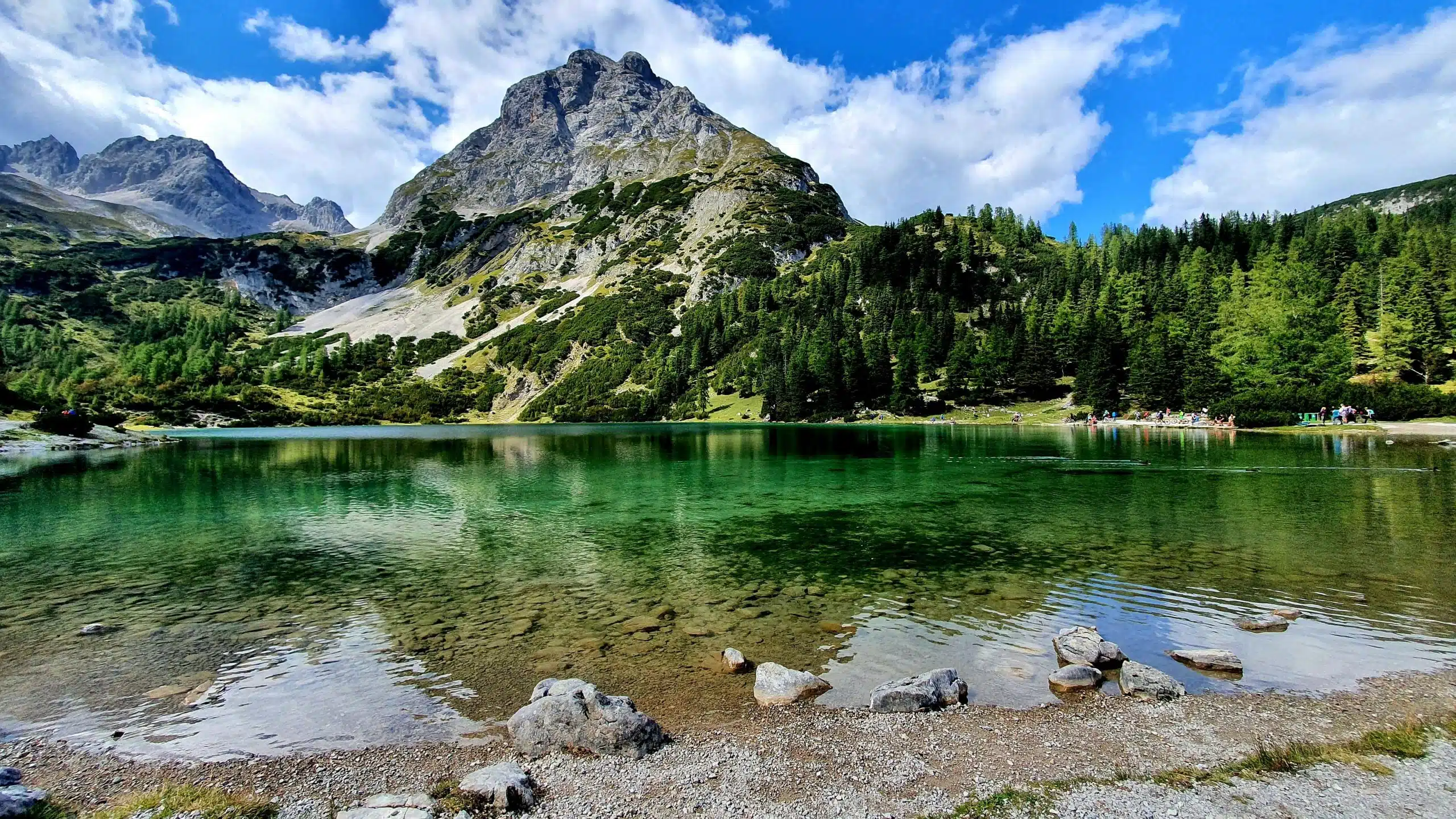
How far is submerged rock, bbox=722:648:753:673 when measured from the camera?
595 inches

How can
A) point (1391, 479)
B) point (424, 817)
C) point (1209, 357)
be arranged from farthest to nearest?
point (1209, 357) < point (1391, 479) < point (424, 817)

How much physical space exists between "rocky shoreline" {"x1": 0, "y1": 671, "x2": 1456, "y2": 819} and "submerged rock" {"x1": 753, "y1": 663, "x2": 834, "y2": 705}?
54cm

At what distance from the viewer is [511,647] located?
17.0 meters

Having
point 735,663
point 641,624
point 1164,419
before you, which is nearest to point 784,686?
point 735,663

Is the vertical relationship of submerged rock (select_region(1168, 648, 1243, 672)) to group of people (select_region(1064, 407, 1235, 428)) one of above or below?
below

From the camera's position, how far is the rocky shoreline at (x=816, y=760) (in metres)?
9.71

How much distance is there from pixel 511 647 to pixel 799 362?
167m

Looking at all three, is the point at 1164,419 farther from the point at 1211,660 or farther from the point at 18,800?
the point at 18,800

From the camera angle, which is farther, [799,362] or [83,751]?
[799,362]

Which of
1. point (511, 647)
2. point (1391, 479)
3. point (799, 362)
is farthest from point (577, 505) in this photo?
point (799, 362)

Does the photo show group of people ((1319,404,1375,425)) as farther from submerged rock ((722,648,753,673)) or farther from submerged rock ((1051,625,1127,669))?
submerged rock ((722,648,753,673))

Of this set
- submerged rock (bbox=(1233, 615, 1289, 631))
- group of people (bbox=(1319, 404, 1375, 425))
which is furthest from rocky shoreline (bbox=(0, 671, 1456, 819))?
group of people (bbox=(1319, 404, 1375, 425))

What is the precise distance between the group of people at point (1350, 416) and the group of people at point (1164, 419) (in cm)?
1084

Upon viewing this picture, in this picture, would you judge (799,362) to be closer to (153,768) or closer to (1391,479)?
(1391,479)
